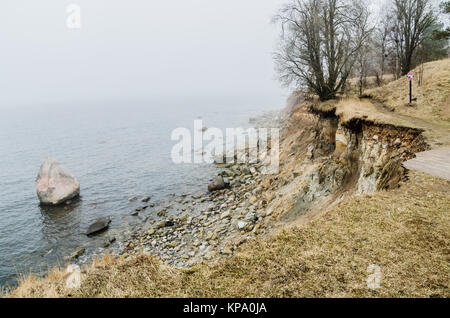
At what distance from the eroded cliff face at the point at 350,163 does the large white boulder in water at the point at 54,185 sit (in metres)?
22.2

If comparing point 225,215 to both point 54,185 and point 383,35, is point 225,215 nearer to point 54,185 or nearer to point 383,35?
point 54,185

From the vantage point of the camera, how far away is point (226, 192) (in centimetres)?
2250

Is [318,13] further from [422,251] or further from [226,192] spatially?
[422,251]

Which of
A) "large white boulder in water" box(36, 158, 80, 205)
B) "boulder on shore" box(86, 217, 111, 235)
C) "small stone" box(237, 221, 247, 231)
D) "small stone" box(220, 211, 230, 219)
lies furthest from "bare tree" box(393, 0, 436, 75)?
"large white boulder in water" box(36, 158, 80, 205)

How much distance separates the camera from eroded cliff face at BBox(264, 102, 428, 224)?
11141 millimetres

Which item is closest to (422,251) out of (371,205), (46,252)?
(371,205)

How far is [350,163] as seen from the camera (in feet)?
49.8

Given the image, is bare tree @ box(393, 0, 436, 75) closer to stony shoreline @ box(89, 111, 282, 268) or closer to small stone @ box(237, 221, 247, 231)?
stony shoreline @ box(89, 111, 282, 268)

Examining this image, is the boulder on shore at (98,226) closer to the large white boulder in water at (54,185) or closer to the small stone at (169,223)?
the small stone at (169,223)

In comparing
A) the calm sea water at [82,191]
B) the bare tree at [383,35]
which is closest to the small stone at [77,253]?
the calm sea water at [82,191]

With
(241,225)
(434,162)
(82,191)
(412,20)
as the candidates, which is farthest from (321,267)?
(412,20)

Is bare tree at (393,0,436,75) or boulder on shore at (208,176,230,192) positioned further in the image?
bare tree at (393,0,436,75)

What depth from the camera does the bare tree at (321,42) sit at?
19.2m

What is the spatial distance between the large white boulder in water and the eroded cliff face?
22.2m
